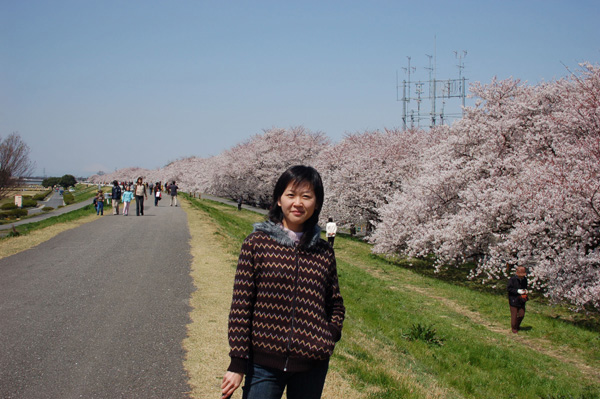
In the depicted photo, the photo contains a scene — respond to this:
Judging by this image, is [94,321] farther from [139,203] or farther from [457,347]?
[139,203]

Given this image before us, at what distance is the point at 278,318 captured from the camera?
111 inches

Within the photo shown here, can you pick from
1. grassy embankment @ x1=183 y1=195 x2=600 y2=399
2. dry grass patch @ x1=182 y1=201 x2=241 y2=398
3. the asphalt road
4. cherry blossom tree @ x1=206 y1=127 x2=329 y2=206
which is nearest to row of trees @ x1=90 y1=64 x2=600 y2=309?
grassy embankment @ x1=183 y1=195 x2=600 y2=399

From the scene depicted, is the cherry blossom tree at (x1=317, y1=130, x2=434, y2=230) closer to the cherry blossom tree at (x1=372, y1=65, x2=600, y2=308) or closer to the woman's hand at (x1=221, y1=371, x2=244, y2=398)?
the cherry blossom tree at (x1=372, y1=65, x2=600, y2=308)

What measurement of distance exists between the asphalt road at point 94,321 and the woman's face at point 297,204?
10.5 feet

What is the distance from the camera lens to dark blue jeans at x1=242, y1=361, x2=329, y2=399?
2.79 metres

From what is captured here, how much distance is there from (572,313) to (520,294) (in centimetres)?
518

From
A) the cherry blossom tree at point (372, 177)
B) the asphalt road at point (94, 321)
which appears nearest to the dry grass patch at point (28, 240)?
the asphalt road at point (94, 321)

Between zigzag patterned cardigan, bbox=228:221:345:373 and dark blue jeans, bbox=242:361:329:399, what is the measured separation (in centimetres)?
5

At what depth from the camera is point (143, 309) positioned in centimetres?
864

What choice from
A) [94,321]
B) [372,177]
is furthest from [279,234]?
[372,177]

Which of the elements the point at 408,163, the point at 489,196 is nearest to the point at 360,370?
the point at 489,196

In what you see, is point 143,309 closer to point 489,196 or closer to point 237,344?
point 237,344

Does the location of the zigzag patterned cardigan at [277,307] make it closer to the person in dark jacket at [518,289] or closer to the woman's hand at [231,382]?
the woman's hand at [231,382]

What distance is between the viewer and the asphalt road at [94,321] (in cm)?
553
